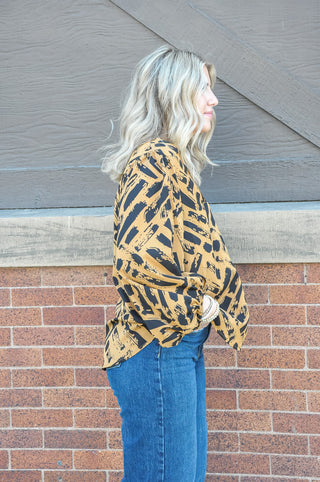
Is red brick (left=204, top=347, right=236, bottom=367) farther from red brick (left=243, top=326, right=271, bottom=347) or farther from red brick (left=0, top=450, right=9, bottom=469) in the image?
red brick (left=0, top=450, right=9, bottom=469)

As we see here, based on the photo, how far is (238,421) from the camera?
2.83 metres

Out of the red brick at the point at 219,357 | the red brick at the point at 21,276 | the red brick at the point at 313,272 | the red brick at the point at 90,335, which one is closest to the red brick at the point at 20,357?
the red brick at the point at 90,335

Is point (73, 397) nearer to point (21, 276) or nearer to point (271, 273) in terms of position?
point (21, 276)

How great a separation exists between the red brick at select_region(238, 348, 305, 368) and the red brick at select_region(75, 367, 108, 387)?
748 millimetres

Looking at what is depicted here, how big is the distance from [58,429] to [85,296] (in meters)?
0.77

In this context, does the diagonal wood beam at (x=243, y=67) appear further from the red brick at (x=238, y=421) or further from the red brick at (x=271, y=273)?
the red brick at (x=238, y=421)

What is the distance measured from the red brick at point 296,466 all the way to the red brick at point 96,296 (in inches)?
47.9

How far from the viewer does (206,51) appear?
2816mm

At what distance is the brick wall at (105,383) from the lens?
9.04 feet

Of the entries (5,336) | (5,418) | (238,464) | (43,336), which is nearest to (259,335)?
(238,464)

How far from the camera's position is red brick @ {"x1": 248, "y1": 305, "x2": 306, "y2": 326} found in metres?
2.74

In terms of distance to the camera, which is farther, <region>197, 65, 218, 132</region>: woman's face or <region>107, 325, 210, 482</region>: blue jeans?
<region>197, 65, 218, 132</region>: woman's face

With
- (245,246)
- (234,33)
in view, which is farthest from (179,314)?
(234,33)

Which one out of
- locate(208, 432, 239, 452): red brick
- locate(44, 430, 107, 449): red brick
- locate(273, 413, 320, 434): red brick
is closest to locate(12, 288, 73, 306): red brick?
locate(44, 430, 107, 449): red brick
